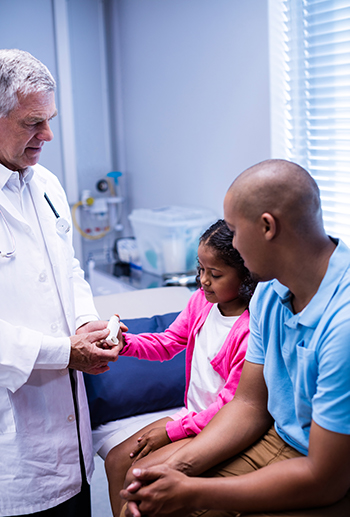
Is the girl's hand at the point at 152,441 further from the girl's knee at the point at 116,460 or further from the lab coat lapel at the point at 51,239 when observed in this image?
the lab coat lapel at the point at 51,239

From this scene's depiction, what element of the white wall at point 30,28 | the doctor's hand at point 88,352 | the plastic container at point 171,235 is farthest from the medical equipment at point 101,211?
the doctor's hand at point 88,352

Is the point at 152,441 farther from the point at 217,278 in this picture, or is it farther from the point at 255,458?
the point at 217,278

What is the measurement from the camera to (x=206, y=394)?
1.35 meters

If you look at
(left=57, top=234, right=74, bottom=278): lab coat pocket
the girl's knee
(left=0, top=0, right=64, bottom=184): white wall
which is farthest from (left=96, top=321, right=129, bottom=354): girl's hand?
(left=0, top=0, right=64, bottom=184): white wall

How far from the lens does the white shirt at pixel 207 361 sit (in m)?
1.33

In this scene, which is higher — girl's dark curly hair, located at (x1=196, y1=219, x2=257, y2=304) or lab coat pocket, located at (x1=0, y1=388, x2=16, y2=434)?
girl's dark curly hair, located at (x1=196, y1=219, x2=257, y2=304)

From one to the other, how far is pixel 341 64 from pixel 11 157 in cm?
138

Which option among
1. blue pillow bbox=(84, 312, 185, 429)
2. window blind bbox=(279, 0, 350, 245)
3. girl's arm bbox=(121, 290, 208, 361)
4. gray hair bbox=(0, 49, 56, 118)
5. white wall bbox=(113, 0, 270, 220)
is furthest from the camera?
white wall bbox=(113, 0, 270, 220)

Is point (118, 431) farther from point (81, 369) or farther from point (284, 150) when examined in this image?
point (284, 150)

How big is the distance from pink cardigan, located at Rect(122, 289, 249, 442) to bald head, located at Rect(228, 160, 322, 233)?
17.5 inches

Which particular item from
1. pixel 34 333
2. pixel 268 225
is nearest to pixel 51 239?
pixel 34 333

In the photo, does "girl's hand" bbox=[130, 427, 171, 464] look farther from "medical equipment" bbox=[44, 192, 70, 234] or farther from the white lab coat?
"medical equipment" bbox=[44, 192, 70, 234]

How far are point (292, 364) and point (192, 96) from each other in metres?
2.15

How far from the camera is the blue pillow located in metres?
1.65
